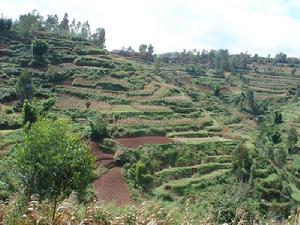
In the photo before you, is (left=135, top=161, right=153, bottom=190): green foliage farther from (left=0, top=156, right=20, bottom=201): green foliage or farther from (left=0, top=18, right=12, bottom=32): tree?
(left=0, top=18, right=12, bottom=32): tree

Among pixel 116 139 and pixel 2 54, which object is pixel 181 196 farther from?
pixel 2 54

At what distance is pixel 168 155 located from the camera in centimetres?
5053

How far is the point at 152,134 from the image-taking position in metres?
55.7

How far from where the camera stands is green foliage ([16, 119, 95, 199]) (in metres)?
19.1

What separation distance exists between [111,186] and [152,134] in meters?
15.5

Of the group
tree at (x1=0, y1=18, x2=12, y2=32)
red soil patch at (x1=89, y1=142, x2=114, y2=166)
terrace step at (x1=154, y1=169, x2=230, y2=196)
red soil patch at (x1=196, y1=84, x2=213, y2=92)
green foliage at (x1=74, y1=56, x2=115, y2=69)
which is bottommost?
terrace step at (x1=154, y1=169, x2=230, y2=196)

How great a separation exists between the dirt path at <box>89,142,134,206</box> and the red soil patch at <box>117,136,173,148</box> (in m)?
4.25

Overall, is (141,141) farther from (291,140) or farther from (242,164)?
(291,140)

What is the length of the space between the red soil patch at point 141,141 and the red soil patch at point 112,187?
20.6ft

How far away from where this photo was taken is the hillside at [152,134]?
42.0m

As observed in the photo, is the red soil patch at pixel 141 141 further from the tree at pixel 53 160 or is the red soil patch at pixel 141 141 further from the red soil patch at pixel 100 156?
the tree at pixel 53 160

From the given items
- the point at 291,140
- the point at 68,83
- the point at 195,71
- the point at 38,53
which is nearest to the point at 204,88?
the point at 195,71

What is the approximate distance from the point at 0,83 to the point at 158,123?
23.5 meters

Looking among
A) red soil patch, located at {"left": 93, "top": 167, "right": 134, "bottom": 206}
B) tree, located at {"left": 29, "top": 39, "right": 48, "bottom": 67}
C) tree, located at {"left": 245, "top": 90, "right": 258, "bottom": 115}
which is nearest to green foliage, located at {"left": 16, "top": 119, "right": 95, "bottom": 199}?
red soil patch, located at {"left": 93, "top": 167, "right": 134, "bottom": 206}
